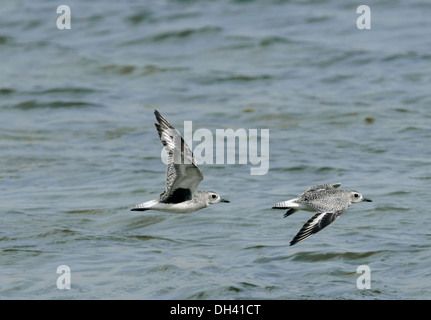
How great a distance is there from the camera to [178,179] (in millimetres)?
9688

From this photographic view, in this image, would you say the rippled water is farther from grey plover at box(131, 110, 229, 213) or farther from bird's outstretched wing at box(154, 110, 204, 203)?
bird's outstretched wing at box(154, 110, 204, 203)

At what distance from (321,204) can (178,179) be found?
145 cm

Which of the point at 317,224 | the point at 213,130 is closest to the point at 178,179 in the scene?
the point at 317,224

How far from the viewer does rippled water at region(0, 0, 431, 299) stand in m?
10.2

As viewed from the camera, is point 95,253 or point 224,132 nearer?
point 95,253

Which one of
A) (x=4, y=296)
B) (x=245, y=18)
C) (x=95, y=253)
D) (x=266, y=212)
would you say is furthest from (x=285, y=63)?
(x=4, y=296)

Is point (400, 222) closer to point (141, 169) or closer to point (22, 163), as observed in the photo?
point (141, 169)

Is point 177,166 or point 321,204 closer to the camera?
point 177,166

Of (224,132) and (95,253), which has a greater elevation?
(224,132)

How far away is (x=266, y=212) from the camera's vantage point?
12242 mm

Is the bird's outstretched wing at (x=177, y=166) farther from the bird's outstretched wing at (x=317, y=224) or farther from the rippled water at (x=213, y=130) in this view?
the bird's outstretched wing at (x=317, y=224)

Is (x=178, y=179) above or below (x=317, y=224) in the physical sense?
above

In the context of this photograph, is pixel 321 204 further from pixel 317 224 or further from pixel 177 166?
pixel 177 166
